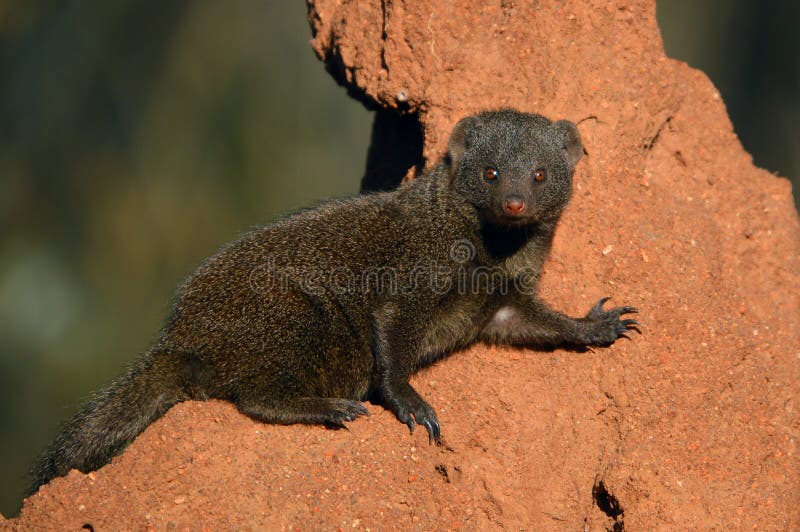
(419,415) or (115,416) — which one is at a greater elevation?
(419,415)

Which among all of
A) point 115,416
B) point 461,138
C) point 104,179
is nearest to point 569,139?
point 461,138

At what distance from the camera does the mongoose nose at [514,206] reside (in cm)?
470

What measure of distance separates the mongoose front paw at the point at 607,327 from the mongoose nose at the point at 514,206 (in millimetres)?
806

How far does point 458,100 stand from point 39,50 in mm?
9245

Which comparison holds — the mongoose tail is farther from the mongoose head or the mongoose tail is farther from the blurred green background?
the blurred green background

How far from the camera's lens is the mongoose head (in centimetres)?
497

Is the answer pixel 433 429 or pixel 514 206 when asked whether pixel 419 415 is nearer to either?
pixel 433 429

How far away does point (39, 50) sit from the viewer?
12664 millimetres

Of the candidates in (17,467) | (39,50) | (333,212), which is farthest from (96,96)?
(333,212)

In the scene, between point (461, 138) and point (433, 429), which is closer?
point (433, 429)

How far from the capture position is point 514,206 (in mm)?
4691

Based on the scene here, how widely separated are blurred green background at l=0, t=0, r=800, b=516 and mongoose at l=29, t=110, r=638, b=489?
25.5 ft

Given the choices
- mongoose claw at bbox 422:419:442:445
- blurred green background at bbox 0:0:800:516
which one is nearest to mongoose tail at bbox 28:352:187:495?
mongoose claw at bbox 422:419:442:445

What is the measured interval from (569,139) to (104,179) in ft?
31.5
